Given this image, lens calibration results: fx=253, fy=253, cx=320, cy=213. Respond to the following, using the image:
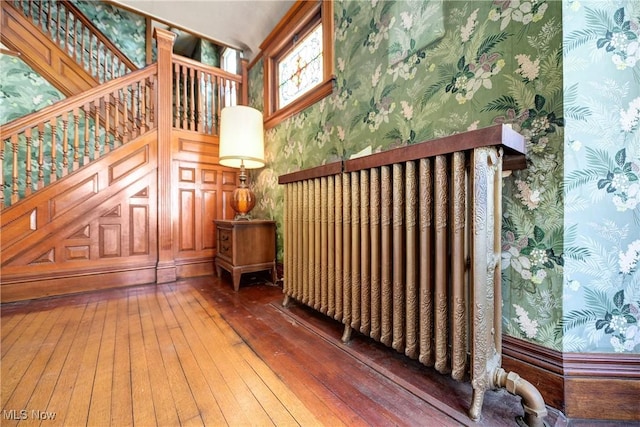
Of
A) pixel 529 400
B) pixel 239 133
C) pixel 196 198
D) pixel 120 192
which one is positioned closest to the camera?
pixel 529 400

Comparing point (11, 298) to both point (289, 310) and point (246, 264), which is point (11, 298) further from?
point (289, 310)

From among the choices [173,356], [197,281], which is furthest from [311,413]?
[197,281]

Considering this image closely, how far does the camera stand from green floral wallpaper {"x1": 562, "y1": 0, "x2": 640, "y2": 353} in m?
0.79

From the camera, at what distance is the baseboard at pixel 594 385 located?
0.77 metres

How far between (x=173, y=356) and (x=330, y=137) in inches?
60.7

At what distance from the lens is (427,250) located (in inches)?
35.4

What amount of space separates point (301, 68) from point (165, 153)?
1.53 meters

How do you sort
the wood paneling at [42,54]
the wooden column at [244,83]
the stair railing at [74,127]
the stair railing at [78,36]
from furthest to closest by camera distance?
the wooden column at [244,83], the stair railing at [78,36], the wood paneling at [42,54], the stair railing at [74,127]

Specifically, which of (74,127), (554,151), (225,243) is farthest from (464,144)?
(74,127)

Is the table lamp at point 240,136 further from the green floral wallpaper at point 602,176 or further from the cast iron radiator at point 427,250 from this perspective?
the green floral wallpaper at point 602,176

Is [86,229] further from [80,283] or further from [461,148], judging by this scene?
[461,148]

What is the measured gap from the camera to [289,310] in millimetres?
1656

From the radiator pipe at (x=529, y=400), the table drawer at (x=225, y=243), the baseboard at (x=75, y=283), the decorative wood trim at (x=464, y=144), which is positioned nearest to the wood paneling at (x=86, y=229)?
the baseboard at (x=75, y=283)

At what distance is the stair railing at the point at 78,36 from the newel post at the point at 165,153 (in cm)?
124
